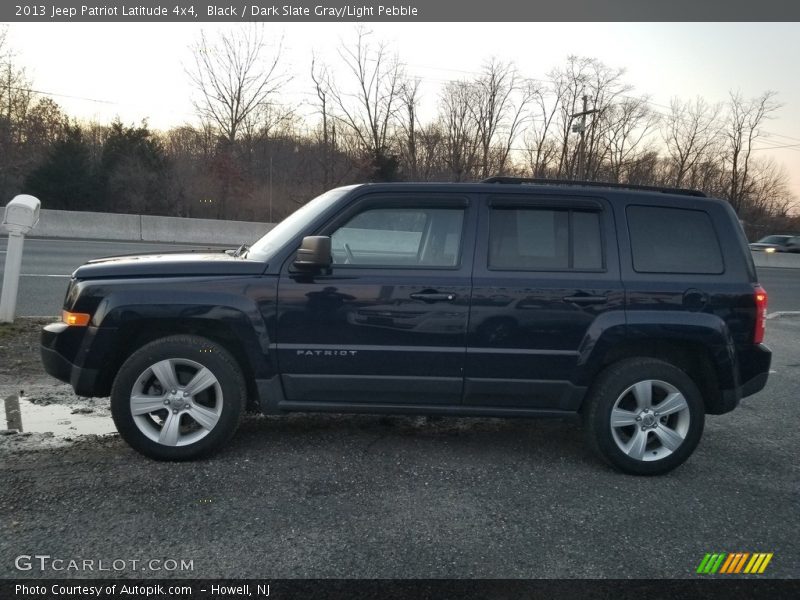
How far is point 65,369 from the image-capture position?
12.4ft

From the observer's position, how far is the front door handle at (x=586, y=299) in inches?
149

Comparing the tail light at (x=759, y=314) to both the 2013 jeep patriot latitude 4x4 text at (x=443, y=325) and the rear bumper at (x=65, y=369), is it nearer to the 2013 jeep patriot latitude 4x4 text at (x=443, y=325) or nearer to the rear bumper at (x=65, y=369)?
the 2013 jeep patriot latitude 4x4 text at (x=443, y=325)

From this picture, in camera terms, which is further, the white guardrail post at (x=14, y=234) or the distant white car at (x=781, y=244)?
the distant white car at (x=781, y=244)

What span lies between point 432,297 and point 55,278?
973 cm

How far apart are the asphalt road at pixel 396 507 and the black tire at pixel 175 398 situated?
14 cm

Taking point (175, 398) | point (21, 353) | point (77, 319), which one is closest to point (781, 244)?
point (21, 353)

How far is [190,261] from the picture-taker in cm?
391

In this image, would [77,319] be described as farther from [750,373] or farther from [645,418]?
[750,373]

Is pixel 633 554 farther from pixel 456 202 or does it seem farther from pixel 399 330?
pixel 456 202

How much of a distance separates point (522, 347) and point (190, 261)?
2290 mm

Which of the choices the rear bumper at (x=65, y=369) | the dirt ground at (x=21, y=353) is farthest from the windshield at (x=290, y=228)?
the dirt ground at (x=21, y=353)

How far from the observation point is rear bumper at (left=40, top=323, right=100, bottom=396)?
3742 mm

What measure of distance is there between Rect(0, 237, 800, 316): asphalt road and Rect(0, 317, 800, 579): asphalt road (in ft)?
18.4

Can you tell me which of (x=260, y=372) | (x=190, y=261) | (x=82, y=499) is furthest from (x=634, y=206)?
(x=82, y=499)
